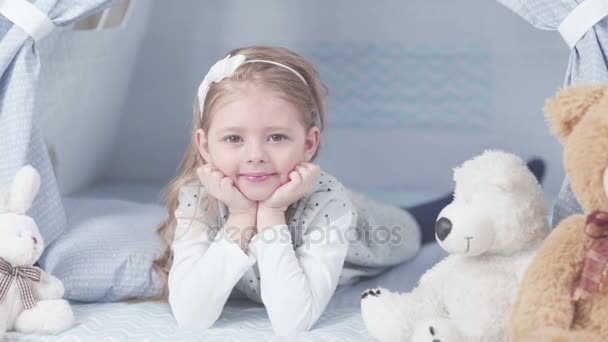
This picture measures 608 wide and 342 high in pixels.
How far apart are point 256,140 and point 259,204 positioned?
0.13m

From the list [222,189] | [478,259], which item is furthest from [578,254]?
[222,189]

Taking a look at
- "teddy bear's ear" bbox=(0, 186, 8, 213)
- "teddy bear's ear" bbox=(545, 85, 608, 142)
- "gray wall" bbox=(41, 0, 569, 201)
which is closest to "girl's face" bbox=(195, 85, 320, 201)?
"teddy bear's ear" bbox=(0, 186, 8, 213)

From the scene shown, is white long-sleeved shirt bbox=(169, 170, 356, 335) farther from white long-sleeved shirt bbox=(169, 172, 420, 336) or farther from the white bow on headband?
the white bow on headband

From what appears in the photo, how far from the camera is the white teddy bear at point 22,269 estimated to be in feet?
4.65

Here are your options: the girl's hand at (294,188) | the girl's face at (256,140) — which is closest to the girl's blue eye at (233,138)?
the girl's face at (256,140)

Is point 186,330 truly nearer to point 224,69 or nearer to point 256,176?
point 256,176

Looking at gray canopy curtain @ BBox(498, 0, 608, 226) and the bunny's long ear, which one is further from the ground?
gray canopy curtain @ BBox(498, 0, 608, 226)

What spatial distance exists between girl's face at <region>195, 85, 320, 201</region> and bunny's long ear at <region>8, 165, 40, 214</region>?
325mm

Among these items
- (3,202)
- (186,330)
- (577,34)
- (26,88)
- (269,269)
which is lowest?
(186,330)

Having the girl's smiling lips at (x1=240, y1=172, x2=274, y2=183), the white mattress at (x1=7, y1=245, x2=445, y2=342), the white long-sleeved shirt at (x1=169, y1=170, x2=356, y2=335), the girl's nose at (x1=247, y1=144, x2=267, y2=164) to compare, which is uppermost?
the girl's nose at (x1=247, y1=144, x2=267, y2=164)

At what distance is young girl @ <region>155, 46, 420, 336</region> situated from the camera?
1446 millimetres

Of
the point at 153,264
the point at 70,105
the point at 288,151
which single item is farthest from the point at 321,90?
the point at 70,105

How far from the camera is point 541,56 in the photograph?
262cm

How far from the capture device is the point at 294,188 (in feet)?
4.83
